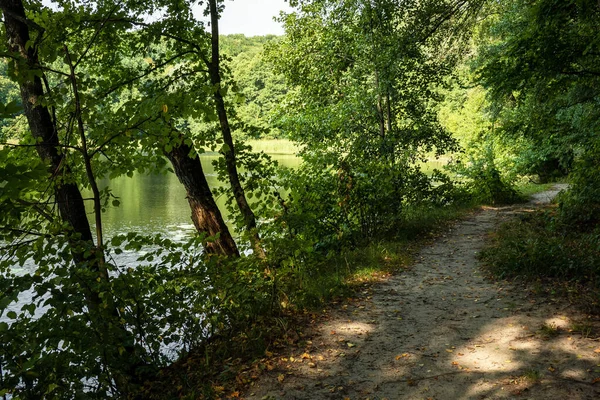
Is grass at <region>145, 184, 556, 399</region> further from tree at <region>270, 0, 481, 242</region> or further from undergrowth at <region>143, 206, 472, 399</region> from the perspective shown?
tree at <region>270, 0, 481, 242</region>

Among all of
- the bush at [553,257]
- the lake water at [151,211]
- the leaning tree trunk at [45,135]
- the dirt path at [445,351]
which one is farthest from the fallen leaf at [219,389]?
the lake water at [151,211]

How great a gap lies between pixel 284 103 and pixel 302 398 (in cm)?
993

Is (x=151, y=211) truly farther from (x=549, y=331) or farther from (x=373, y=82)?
(x=549, y=331)

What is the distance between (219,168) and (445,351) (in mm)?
3507

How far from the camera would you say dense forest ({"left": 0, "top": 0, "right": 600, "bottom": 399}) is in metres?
3.37

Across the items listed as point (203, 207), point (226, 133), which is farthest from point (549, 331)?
point (203, 207)

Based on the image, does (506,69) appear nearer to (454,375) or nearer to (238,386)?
(454,375)

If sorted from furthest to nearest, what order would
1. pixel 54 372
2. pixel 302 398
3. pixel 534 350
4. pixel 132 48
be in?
pixel 132 48
pixel 534 350
pixel 302 398
pixel 54 372

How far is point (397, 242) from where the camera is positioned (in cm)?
856

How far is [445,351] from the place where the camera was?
4059 mm

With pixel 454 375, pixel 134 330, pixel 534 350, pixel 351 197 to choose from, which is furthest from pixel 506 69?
pixel 134 330

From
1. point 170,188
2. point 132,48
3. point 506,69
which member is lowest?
point 170,188

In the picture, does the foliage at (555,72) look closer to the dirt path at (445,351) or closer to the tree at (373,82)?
the tree at (373,82)

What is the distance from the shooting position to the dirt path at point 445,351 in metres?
3.38
